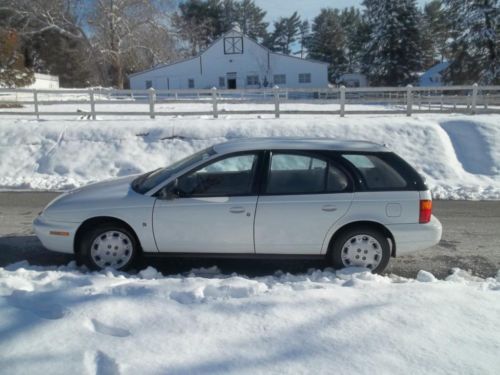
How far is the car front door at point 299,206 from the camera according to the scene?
4.89 meters

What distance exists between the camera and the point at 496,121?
14.6 meters

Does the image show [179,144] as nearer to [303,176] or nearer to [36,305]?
[303,176]

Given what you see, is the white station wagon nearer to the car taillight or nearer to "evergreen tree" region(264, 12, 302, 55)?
the car taillight

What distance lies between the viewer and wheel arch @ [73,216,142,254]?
16.6ft

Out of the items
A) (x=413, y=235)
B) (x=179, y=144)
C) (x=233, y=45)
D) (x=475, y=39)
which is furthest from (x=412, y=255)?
(x=233, y=45)

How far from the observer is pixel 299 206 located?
4.89 meters

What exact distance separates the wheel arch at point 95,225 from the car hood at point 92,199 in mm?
139

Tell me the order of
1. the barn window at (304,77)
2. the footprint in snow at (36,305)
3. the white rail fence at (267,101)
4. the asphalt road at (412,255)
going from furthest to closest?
the barn window at (304,77) < the white rail fence at (267,101) < the asphalt road at (412,255) < the footprint in snow at (36,305)

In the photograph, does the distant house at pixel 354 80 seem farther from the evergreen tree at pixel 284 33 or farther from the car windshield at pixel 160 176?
the car windshield at pixel 160 176

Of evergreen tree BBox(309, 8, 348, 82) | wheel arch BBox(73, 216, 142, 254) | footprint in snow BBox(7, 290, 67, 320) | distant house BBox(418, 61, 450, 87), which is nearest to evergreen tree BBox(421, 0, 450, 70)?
distant house BBox(418, 61, 450, 87)

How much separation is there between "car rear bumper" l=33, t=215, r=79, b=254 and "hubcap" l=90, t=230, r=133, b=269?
268 mm

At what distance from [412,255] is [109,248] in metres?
3.64

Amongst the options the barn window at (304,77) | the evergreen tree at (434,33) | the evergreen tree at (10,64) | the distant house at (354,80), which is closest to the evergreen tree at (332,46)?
the distant house at (354,80)

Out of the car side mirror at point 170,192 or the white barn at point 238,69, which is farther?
the white barn at point 238,69
